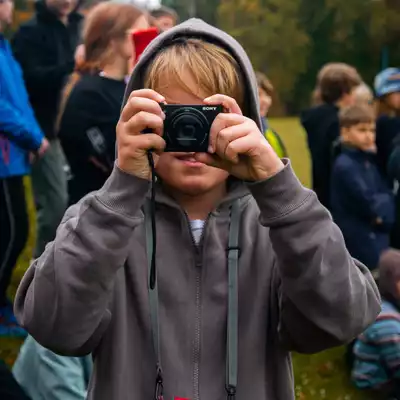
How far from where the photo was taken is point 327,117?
18.7 feet

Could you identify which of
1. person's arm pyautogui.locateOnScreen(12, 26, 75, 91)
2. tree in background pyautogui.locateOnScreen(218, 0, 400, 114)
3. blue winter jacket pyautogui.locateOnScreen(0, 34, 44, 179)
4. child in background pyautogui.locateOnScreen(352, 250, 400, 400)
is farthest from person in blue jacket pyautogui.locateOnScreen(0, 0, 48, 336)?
tree in background pyautogui.locateOnScreen(218, 0, 400, 114)

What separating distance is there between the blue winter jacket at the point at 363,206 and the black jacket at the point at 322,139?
109 cm

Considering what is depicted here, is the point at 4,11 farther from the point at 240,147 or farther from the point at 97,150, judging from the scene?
the point at 240,147

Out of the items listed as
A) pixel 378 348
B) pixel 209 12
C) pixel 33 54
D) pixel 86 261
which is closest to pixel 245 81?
pixel 86 261

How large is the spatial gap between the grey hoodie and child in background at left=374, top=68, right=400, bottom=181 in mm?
3261

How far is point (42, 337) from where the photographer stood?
1.42 m

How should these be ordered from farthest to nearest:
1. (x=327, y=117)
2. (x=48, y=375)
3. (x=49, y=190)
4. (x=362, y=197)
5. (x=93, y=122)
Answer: (x=327, y=117) < (x=49, y=190) < (x=362, y=197) < (x=93, y=122) < (x=48, y=375)

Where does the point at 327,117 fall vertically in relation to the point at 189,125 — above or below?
below

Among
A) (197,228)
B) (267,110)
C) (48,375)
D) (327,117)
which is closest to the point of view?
(197,228)

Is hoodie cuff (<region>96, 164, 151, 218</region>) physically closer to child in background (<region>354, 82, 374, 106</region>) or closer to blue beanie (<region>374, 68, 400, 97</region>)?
blue beanie (<region>374, 68, 400, 97</region>)

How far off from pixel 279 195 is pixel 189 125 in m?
0.22

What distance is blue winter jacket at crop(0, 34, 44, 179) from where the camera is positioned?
367 centimetres

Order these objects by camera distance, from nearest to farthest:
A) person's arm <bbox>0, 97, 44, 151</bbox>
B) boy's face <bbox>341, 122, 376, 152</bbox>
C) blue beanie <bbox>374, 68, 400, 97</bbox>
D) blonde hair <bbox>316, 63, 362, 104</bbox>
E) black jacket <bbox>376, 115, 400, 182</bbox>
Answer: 1. person's arm <bbox>0, 97, 44, 151</bbox>
2. boy's face <bbox>341, 122, 376, 152</bbox>
3. black jacket <bbox>376, 115, 400, 182</bbox>
4. blue beanie <bbox>374, 68, 400, 97</bbox>
5. blonde hair <bbox>316, 63, 362, 104</bbox>

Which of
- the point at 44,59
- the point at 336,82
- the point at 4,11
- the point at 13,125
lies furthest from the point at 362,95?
the point at 13,125
